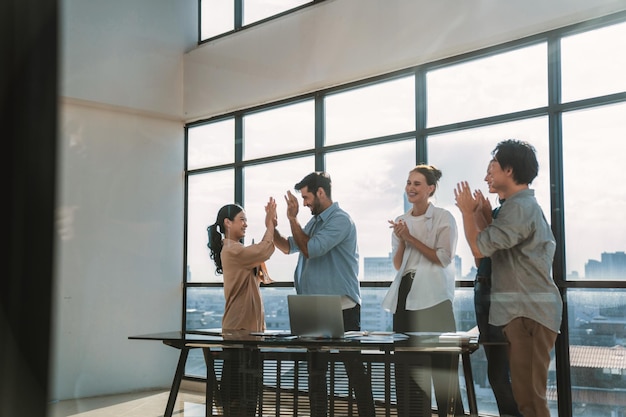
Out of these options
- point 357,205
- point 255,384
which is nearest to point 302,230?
point 357,205

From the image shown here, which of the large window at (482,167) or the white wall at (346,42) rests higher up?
the white wall at (346,42)

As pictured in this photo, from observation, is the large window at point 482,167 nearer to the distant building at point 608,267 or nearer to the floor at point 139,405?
the distant building at point 608,267

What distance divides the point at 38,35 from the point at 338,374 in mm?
2301

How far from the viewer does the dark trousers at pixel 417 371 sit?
9.18ft

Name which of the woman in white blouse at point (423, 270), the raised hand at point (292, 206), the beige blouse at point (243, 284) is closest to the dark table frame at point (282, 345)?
the beige blouse at point (243, 284)

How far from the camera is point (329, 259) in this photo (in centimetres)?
360

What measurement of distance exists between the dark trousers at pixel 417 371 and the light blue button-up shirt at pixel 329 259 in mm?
310

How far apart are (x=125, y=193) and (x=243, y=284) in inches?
38.4

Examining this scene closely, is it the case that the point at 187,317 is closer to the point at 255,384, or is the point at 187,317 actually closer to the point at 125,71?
the point at 255,384

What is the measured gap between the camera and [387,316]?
358 cm

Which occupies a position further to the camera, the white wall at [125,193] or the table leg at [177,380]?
the table leg at [177,380]

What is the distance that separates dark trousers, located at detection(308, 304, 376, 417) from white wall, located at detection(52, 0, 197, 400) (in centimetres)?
56

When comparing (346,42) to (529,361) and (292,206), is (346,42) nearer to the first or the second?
(292,206)

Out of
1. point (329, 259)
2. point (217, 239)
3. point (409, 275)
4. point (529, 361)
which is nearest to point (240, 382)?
point (217, 239)
